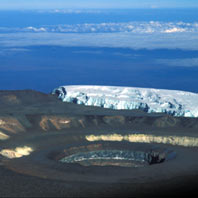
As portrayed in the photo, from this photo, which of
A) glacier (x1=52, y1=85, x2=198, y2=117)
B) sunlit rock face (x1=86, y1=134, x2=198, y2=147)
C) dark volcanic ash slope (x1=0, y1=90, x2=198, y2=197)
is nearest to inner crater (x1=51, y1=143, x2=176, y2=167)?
dark volcanic ash slope (x1=0, y1=90, x2=198, y2=197)

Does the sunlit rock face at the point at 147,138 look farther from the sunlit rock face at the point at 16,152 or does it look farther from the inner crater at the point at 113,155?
the sunlit rock face at the point at 16,152

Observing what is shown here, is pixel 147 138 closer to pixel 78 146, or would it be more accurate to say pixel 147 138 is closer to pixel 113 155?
pixel 113 155

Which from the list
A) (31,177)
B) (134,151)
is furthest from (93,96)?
(31,177)

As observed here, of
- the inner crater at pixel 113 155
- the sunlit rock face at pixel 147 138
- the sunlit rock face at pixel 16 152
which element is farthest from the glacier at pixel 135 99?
the sunlit rock face at pixel 16 152

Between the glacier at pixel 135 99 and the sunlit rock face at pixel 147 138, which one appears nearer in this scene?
the sunlit rock face at pixel 147 138

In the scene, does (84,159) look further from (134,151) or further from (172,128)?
(172,128)

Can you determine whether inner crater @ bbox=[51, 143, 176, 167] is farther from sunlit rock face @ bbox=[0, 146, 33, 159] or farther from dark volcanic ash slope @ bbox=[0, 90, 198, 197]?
sunlit rock face @ bbox=[0, 146, 33, 159]

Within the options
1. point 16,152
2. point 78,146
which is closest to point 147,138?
point 78,146
